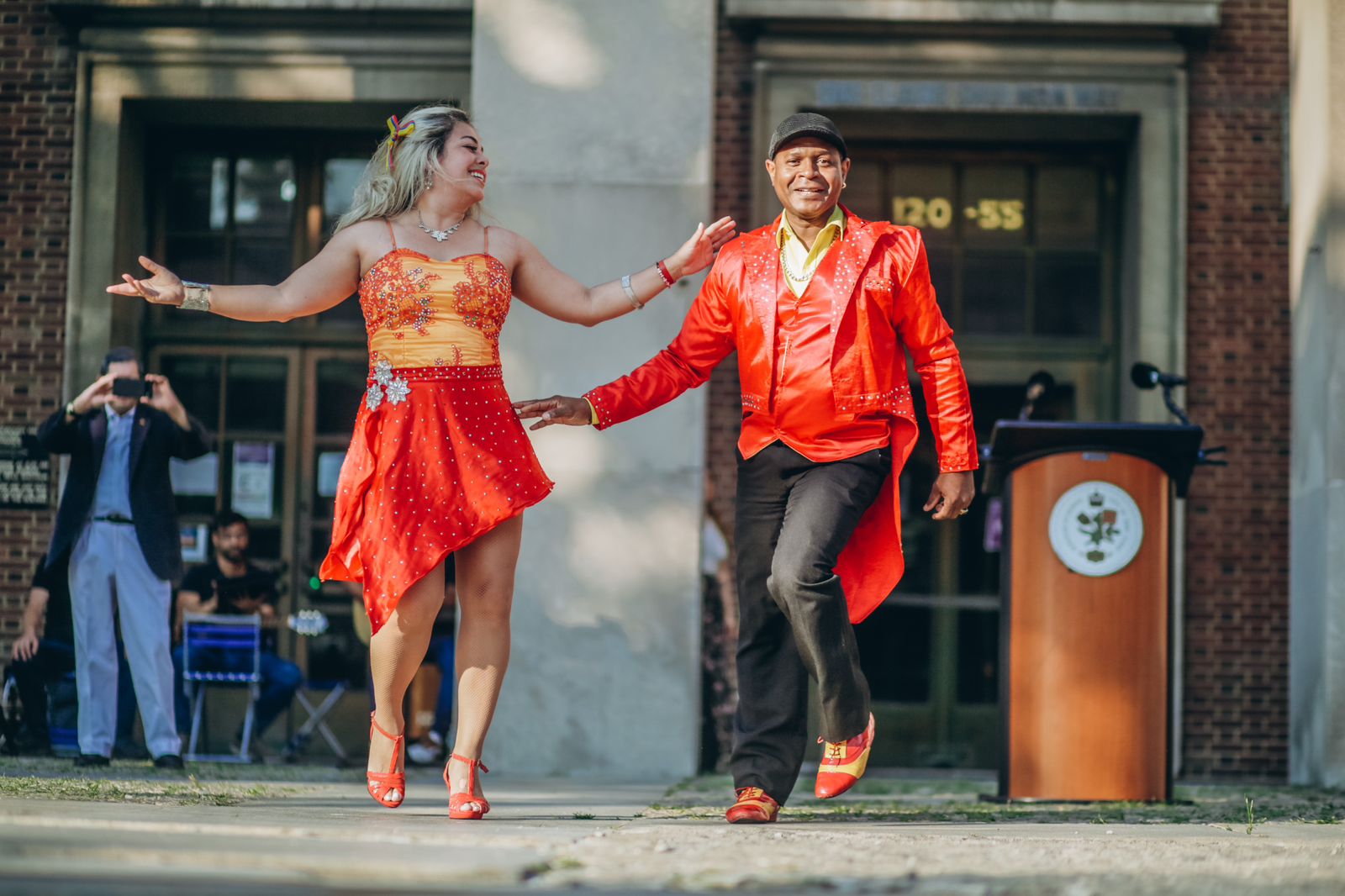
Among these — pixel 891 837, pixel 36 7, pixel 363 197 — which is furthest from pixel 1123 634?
pixel 36 7

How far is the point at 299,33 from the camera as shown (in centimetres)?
1009

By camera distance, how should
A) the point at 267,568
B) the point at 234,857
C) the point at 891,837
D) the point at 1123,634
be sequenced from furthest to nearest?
the point at 267,568, the point at 1123,634, the point at 891,837, the point at 234,857

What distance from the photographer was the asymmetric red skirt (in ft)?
16.9

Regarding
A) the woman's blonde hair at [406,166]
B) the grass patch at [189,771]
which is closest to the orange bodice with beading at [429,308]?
the woman's blonde hair at [406,166]

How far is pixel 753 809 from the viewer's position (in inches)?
197

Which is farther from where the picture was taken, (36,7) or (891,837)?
(36,7)

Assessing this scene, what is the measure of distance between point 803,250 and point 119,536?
431 centimetres

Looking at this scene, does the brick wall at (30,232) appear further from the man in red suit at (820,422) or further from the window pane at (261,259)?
the man in red suit at (820,422)

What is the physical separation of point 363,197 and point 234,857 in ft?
8.68

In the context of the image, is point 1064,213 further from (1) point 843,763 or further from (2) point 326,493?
(1) point 843,763

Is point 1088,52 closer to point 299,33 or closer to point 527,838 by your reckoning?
point 299,33

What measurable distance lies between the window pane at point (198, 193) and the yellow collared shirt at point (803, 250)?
6.31 meters

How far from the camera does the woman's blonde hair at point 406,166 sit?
5.38 meters

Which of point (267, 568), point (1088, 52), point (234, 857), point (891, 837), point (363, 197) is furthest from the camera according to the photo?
point (267, 568)
